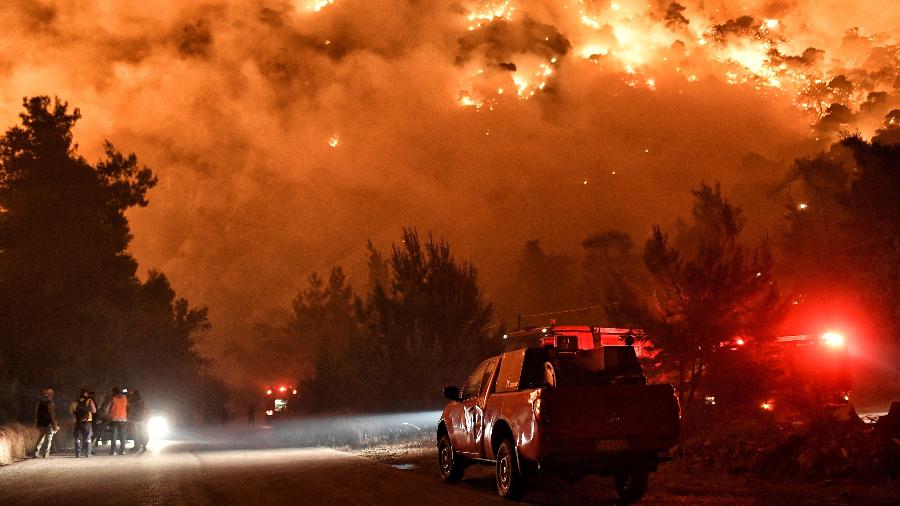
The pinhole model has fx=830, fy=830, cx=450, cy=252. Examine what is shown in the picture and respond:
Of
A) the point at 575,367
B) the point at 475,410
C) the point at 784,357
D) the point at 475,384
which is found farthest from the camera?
the point at 784,357

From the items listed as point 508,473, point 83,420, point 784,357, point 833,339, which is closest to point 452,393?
point 508,473

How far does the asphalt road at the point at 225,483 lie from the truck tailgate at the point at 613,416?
65.1 inches

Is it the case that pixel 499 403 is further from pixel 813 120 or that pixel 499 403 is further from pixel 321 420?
pixel 813 120

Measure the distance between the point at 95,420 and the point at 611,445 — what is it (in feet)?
62.6

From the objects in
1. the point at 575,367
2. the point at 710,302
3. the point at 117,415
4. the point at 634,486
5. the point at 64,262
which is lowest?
the point at 634,486

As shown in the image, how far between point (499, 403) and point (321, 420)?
20573 mm

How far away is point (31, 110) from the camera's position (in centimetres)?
4456

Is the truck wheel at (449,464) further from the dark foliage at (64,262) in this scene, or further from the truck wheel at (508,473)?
the dark foliage at (64,262)

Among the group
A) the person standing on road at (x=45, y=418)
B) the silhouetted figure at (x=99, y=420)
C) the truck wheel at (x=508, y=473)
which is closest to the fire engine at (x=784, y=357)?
the truck wheel at (x=508, y=473)

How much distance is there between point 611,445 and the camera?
10789mm

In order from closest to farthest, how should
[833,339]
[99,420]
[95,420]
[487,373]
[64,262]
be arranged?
[487,373] → [95,420] → [833,339] → [99,420] → [64,262]

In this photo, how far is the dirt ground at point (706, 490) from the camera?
431 inches

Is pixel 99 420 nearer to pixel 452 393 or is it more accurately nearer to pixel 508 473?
pixel 452 393

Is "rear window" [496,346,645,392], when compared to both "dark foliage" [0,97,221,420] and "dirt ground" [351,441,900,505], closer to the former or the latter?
"dirt ground" [351,441,900,505]
